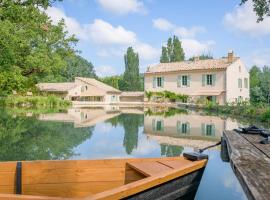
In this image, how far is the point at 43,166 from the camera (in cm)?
354

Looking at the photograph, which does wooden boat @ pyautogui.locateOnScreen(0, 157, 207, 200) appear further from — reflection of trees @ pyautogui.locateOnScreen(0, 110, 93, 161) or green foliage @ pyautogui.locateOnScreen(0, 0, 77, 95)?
green foliage @ pyautogui.locateOnScreen(0, 0, 77, 95)

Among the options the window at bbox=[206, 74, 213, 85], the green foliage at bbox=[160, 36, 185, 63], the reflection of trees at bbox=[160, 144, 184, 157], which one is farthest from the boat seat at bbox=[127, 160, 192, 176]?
the green foliage at bbox=[160, 36, 185, 63]

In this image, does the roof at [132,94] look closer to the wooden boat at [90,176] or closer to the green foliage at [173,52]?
the green foliage at [173,52]

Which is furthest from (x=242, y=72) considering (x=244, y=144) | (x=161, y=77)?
(x=244, y=144)

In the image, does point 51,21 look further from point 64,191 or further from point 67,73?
point 67,73

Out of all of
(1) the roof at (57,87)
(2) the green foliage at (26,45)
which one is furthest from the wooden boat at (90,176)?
(1) the roof at (57,87)

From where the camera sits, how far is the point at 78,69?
236ft

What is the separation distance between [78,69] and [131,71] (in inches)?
718

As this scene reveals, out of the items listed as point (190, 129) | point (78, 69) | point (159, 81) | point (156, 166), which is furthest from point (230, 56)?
point (78, 69)

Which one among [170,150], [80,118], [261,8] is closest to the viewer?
[170,150]

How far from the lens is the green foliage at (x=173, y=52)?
180 feet

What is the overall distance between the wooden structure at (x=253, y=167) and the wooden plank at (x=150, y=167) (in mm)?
725

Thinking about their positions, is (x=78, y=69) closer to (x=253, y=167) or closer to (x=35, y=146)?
(x=35, y=146)

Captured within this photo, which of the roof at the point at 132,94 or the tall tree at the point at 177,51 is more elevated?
the tall tree at the point at 177,51
